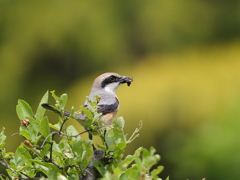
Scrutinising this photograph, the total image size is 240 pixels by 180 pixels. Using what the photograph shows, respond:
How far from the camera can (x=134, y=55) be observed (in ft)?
24.6

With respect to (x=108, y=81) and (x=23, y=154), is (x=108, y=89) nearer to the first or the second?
(x=108, y=81)

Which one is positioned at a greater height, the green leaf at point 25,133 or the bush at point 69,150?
the green leaf at point 25,133

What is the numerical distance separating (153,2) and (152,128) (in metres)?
1.95

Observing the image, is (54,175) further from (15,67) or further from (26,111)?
(15,67)

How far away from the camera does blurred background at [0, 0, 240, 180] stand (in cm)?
662

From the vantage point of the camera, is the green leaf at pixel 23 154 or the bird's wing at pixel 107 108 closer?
the green leaf at pixel 23 154

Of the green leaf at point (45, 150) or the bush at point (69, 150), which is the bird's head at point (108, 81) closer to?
the bush at point (69, 150)

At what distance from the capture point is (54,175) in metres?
1.53

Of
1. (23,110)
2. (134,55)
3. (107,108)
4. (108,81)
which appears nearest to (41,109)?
(23,110)

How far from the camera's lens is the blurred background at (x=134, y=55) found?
662cm

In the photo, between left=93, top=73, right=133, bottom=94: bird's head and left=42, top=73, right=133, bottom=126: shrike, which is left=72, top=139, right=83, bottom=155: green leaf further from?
left=93, top=73, right=133, bottom=94: bird's head

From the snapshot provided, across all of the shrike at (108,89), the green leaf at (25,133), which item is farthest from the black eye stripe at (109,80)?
the green leaf at (25,133)

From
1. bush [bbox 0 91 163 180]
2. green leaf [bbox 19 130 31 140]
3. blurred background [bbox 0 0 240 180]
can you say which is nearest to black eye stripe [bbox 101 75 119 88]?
bush [bbox 0 91 163 180]

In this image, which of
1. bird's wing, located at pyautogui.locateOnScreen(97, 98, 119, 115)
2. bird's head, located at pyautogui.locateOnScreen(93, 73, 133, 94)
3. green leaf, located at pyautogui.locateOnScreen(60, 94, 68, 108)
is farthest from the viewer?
bird's head, located at pyautogui.locateOnScreen(93, 73, 133, 94)
